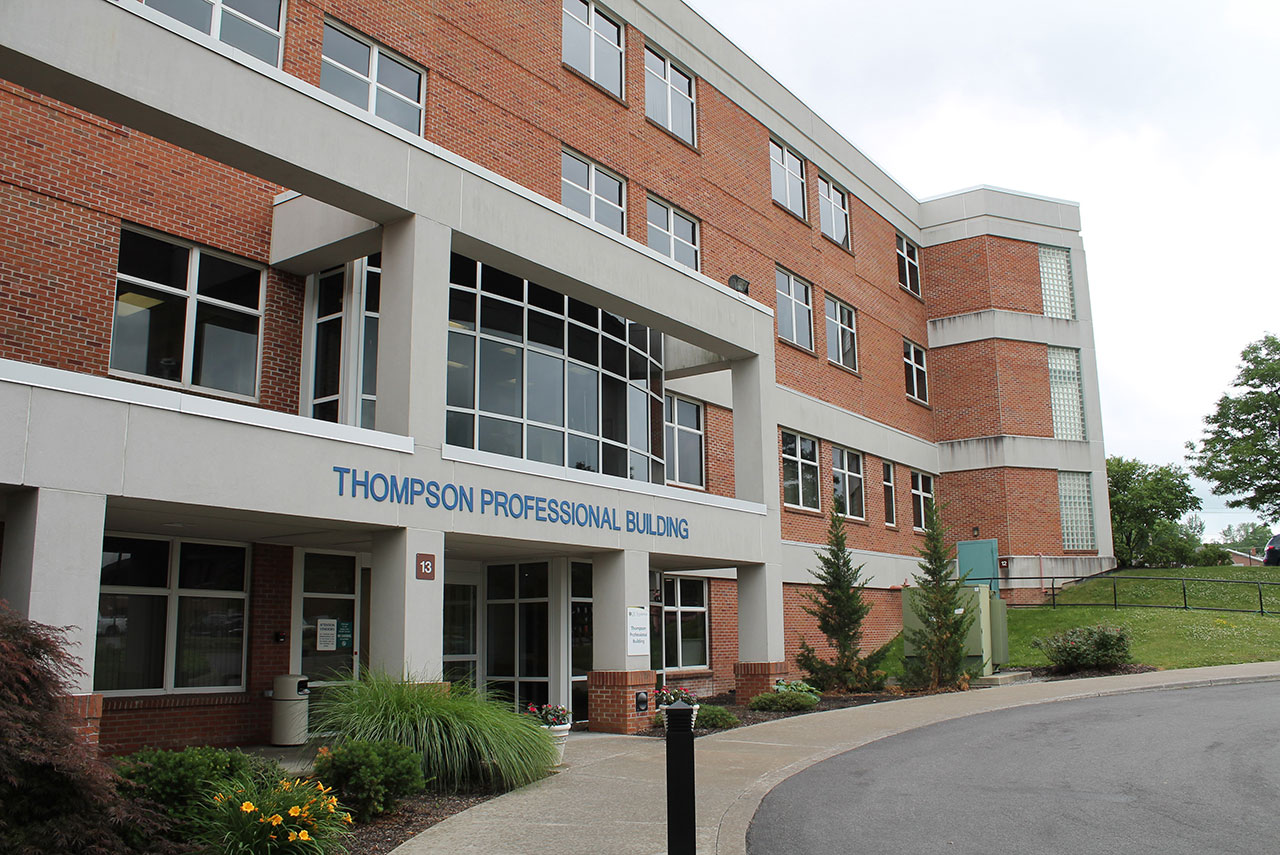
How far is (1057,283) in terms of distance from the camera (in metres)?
38.1

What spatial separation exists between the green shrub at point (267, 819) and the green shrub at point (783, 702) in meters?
11.0

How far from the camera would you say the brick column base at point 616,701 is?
1600 cm

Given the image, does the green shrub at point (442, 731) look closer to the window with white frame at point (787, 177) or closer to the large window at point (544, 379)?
the large window at point (544, 379)

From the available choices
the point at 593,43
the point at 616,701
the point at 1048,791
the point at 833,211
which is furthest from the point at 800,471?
the point at 1048,791

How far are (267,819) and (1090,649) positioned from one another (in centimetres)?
1986

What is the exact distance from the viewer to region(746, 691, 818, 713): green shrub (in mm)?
18266

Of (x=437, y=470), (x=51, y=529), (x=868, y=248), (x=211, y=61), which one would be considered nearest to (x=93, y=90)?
(x=211, y=61)

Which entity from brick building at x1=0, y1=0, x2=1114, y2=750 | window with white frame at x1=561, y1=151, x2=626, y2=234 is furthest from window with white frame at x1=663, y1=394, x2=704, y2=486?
window with white frame at x1=561, y1=151, x2=626, y2=234

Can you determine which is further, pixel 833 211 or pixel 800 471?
pixel 833 211

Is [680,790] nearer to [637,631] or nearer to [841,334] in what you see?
[637,631]

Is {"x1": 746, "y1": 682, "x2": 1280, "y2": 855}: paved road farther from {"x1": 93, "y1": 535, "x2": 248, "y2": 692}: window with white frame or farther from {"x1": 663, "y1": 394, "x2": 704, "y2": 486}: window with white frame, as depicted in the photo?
{"x1": 663, "y1": 394, "x2": 704, "y2": 486}: window with white frame

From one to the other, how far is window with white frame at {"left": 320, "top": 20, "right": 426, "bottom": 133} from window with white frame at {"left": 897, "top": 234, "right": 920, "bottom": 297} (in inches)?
837

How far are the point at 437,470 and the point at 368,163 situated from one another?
390 cm

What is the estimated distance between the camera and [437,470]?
13320 mm
